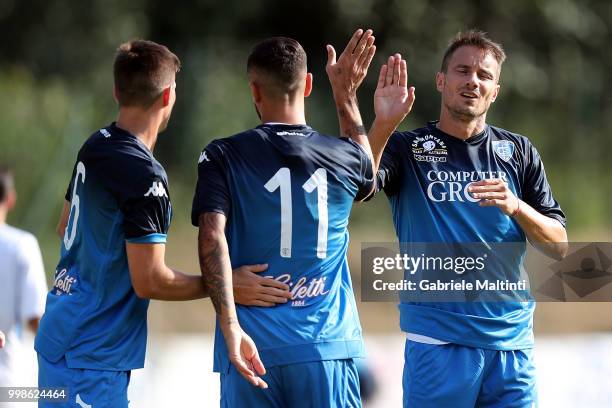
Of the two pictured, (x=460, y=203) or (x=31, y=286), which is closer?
(x=460, y=203)

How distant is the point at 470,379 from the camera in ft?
18.7

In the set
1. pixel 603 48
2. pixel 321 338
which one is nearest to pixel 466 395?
pixel 321 338

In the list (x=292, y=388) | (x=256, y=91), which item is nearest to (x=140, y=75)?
(x=256, y=91)

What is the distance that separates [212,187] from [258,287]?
548 mm

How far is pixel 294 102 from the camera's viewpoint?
17.2 feet

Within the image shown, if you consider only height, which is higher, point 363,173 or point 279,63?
point 279,63

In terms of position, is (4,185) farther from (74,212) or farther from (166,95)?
(166,95)

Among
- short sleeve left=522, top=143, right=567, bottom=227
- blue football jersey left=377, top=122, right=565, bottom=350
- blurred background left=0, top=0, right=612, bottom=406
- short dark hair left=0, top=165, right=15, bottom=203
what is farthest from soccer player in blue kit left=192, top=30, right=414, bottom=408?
blurred background left=0, top=0, right=612, bottom=406

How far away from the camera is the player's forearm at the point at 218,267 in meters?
4.90

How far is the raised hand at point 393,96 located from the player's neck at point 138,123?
1293 millimetres

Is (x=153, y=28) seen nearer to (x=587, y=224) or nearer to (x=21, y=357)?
(x=587, y=224)

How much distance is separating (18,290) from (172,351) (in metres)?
4.52

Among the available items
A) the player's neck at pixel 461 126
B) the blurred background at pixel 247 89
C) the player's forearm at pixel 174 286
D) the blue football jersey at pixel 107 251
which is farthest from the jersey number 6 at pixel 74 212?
the blurred background at pixel 247 89

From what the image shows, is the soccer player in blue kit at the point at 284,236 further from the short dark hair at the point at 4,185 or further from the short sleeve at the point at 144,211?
the short dark hair at the point at 4,185
